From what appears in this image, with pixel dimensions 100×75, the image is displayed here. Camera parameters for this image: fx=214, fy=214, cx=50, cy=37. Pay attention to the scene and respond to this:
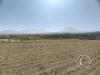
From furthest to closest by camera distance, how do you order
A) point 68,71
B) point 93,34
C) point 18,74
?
point 93,34 < point 68,71 < point 18,74

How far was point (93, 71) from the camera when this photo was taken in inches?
436

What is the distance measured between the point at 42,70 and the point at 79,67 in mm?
2279

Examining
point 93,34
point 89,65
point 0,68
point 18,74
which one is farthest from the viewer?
point 93,34

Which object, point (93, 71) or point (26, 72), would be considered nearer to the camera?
point (26, 72)

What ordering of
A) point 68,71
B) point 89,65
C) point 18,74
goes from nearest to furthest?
point 18,74 < point 68,71 < point 89,65

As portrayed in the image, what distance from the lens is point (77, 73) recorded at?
10383 millimetres

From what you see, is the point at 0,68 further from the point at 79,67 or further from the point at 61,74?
the point at 79,67

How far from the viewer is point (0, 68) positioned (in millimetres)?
11562

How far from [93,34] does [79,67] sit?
51.9 metres

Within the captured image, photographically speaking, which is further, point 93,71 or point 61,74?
point 93,71

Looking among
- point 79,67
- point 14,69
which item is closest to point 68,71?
point 79,67

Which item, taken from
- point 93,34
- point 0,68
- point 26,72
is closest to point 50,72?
point 26,72

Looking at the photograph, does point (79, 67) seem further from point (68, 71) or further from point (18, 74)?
point (18, 74)

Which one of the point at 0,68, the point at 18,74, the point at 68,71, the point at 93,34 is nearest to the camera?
the point at 18,74
